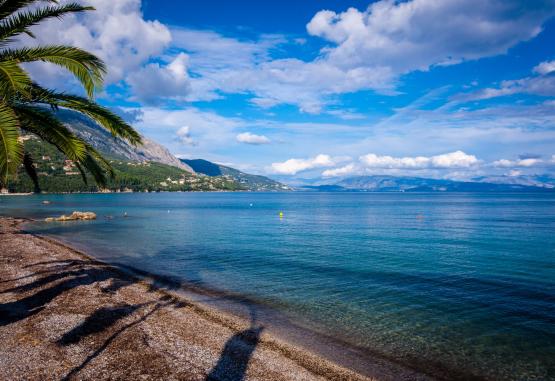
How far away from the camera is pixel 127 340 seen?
1416cm

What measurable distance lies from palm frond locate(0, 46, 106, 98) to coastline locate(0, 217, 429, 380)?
9285 mm

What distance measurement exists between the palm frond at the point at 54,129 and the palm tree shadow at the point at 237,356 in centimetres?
855

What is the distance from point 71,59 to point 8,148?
4944mm

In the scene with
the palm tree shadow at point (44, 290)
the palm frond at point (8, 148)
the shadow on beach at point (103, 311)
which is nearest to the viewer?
the palm frond at point (8, 148)

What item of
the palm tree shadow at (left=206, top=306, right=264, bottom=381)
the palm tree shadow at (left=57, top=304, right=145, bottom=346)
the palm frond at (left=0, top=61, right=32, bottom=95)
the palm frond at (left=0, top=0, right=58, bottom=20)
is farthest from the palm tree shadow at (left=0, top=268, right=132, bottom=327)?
the palm frond at (left=0, top=0, right=58, bottom=20)

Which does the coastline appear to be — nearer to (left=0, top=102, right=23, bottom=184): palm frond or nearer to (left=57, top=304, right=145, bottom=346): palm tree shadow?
(left=57, top=304, right=145, bottom=346): palm tree shadow

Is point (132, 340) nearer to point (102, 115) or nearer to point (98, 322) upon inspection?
point (98, 322)

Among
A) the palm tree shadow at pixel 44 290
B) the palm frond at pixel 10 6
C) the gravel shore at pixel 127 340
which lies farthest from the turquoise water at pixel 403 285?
the palm frond at pixel 10 6

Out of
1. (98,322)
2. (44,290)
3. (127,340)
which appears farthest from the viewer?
(44,290)

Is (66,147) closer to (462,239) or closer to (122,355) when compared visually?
(122,355)

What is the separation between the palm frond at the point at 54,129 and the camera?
1263cm

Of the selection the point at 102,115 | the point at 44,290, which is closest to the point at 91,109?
the point at 102,115

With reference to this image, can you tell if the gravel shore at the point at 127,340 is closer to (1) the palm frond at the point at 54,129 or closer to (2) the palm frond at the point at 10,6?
(1) the palm frond at the point at 54,129

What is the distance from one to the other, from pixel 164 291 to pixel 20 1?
17.1 m
